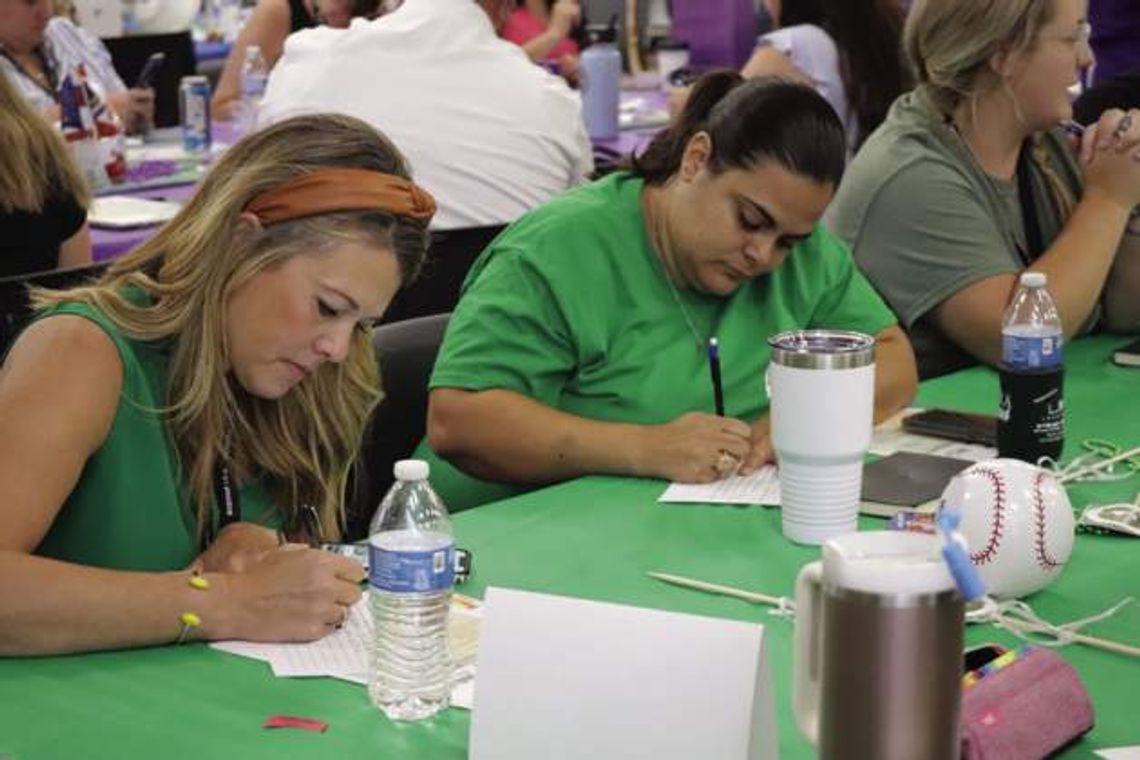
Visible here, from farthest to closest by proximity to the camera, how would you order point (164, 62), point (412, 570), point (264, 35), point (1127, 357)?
point (264, 35), point (164, 62), point (1127, 357), point (412, 570)

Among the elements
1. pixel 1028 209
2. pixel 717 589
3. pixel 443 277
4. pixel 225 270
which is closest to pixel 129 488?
pixel 225 270

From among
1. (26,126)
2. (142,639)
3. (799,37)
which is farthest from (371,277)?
(799,37)

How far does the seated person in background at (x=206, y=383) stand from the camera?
1705 millimetres

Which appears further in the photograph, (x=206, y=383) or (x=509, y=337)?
(x=509, y=337)

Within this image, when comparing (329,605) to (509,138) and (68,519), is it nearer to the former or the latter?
(68,519)

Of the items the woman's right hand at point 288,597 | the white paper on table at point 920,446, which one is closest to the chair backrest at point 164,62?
the white paper on table at point 920,446

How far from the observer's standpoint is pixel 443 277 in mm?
3148

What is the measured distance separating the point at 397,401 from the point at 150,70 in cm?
321

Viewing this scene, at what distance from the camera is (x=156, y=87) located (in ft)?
18.7

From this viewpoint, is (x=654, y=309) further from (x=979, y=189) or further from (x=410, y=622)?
(x=410, y=622)

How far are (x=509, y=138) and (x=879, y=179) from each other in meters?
0.96

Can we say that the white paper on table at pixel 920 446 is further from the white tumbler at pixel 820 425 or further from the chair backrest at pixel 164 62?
the chair backrest at pixel 164 62

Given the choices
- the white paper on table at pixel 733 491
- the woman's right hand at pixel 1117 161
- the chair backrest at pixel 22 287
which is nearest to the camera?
the white paper on table at pixel 733 491

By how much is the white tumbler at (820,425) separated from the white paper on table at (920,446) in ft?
Result: 1.07
